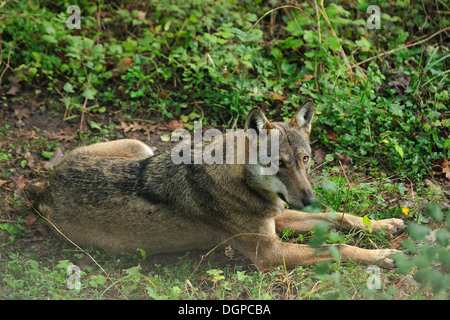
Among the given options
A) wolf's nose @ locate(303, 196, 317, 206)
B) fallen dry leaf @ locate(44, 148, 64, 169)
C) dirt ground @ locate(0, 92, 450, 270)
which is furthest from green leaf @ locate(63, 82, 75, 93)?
wolf's nose @ locate(303, 196, 317, 206)

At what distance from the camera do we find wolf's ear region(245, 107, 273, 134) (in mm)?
5445

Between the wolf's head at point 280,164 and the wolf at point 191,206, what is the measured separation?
1 cm

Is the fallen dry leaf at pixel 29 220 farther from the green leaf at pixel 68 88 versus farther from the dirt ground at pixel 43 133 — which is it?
the green leaf at pixel 68 88

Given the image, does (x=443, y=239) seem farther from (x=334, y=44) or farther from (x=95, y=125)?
(x=95, y=125)

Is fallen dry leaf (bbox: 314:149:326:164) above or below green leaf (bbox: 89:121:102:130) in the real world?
below

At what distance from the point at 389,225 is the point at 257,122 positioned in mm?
2337

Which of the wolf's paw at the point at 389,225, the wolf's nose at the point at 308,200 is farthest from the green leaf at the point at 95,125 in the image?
the wolf's paw at the point at 389,225

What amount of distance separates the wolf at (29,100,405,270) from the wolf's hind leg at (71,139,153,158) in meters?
0.50

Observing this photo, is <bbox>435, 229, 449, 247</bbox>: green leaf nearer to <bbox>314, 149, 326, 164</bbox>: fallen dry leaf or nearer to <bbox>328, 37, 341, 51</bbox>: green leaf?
<bbox>314, 149, 326, 164</bbox>: fallen dry leaf

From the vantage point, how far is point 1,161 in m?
7.62

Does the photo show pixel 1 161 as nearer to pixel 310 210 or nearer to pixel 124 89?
pixel 124 89

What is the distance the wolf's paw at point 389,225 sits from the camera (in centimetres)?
621
